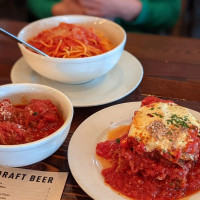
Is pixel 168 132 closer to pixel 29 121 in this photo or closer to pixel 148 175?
pixel 148 175

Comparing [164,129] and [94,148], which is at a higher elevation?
[164,129]

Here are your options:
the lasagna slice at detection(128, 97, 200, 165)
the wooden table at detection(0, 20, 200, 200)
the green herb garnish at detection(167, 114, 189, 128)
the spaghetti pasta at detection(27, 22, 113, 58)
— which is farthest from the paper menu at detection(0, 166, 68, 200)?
the spaghetti pasta at detection(27, 22, 113, 58)

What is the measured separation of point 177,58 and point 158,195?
109 centimetres

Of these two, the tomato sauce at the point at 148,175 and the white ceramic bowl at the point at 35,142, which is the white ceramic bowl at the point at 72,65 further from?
the tomato sauce at the point at 148,175

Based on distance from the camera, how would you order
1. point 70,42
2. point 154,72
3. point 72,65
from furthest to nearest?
point 154,72
point 70,42
point 72,65

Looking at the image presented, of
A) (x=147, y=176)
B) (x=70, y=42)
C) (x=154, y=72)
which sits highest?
(x=70, y=42)

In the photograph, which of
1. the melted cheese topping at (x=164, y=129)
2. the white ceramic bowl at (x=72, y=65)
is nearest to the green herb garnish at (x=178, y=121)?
the melted cheese topping at (x=164, y=129)

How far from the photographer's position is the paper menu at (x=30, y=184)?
102cm

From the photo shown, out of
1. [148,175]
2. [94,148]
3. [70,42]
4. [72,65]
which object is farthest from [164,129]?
[70,42]

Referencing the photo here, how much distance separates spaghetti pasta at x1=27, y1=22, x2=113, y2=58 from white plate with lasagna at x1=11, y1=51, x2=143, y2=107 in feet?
0.47

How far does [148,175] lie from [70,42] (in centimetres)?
83

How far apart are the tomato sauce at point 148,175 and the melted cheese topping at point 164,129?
0.10 feet

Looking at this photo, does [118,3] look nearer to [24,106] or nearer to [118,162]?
[24,106]

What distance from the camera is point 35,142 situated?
1.00 meters
